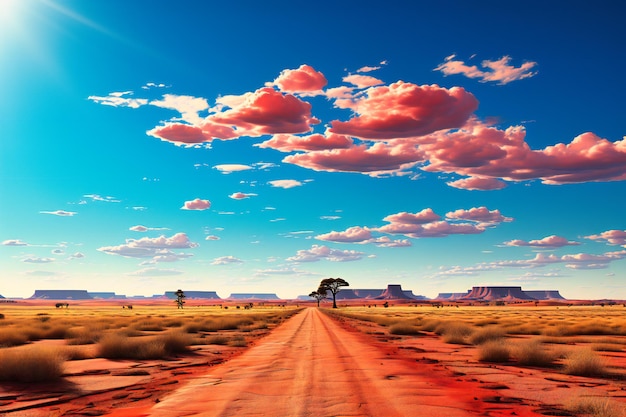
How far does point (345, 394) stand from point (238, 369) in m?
6.52

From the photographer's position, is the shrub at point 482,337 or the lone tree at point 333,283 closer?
the shrub at point 482,337

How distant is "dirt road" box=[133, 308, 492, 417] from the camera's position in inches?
407

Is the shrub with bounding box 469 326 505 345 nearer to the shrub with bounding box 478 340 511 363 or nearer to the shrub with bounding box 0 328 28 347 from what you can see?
the shrub with bounding box 478 340 511 363

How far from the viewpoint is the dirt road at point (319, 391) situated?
10344mm

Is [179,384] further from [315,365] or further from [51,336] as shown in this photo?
[51,336]

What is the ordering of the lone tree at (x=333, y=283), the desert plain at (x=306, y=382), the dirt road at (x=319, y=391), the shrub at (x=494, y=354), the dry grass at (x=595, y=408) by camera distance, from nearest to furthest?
the dry grass at (x=595, y=408) < the dirt road at (x=319, y=391) < the desert plain at (x=306, y=382) < the shrub at (x=494, y=354) < the lone tree at (x=333, y=283)

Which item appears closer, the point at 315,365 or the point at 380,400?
the point at 380,400

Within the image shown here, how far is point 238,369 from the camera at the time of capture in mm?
17500

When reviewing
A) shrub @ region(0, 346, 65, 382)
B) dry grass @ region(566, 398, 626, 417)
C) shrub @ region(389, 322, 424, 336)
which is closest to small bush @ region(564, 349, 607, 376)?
dry grass @ region(566, 398, 626, 417)

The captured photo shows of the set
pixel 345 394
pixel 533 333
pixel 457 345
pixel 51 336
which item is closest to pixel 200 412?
pixel 345 394

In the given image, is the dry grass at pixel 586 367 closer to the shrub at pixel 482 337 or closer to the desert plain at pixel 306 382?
the desert plain at pixel 306 382

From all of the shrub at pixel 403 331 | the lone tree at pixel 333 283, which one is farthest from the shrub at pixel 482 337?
the lone tree at pixel 333 283

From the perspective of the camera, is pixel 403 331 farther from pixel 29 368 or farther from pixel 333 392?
pixel 29 368

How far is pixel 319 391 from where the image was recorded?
1241cm
